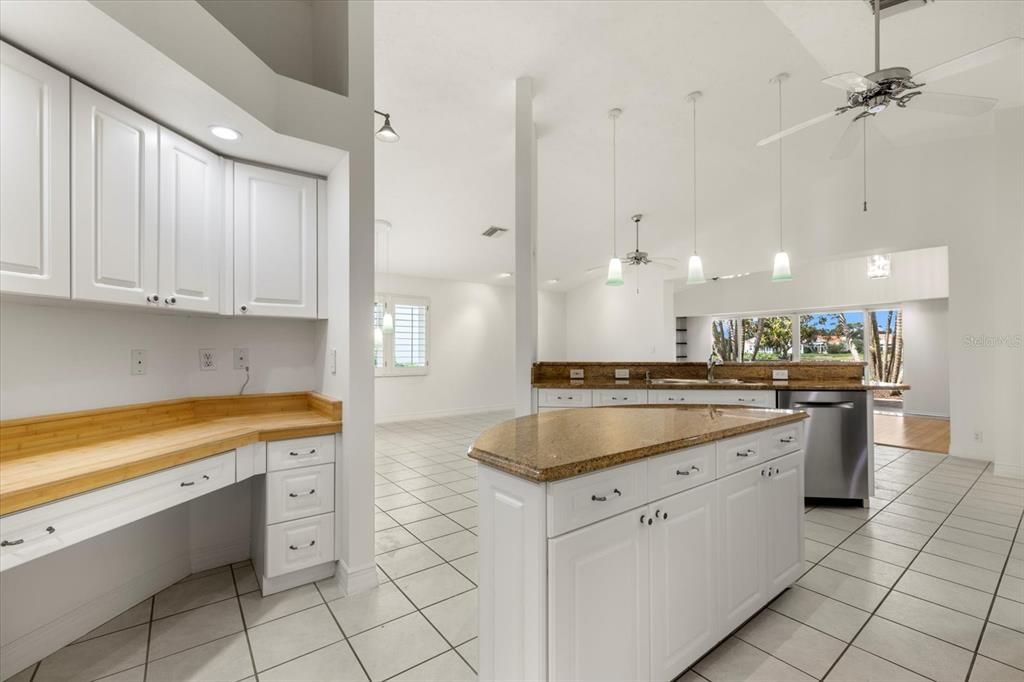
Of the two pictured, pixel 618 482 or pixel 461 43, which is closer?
pixel 618 482

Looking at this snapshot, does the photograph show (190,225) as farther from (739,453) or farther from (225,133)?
(739,453)

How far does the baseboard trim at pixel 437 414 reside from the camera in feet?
24.4

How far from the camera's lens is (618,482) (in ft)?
4.42

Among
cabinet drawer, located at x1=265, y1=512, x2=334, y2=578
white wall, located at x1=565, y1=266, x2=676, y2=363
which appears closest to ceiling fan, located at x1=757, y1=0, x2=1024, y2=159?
cabinet drawer, located at x1=265, y1=512, x2=334, y2=578

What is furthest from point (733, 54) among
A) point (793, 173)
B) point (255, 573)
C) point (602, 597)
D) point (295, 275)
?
point (255, 573)

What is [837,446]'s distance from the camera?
11.1ft

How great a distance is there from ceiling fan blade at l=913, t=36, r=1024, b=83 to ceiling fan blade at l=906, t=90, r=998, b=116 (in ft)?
0.69

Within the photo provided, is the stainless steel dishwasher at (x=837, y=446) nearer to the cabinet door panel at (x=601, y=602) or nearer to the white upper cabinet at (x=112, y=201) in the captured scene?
the cabinet door panel at (x=601, y=602)

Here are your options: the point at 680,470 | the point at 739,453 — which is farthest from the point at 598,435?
the point at 739,453

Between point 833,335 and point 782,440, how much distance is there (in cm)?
908

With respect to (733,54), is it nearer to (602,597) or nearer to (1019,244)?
(1019,244)

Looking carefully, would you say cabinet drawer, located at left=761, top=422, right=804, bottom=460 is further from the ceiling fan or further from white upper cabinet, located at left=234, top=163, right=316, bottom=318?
white upper cabinet, located at left=234, top=163, right=316, bottom=318

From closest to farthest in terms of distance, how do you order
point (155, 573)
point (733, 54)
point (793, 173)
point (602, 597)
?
point (602, 597)
point (155, 573)
point (733, 54)
point (793, 173)

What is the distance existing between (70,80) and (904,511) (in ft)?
17.8
